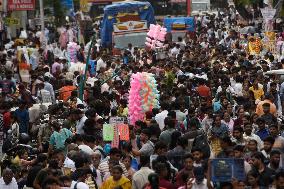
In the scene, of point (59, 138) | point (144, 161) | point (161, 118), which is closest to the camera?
point (144, 161)

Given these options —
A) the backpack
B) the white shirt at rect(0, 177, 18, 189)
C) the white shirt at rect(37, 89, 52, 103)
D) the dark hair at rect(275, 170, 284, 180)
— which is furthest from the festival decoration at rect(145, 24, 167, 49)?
the dark hair at rect(275, 170, 284, 180)

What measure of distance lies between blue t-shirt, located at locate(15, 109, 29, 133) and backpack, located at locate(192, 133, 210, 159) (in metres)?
5.65

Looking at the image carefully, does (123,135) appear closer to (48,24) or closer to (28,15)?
(48,24)

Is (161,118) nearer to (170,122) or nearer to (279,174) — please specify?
(170,122)

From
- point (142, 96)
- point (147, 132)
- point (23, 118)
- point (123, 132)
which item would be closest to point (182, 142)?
point (147, 132)

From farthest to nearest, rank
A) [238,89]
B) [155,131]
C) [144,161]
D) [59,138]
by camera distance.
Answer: [238,89] → [59,138] → [155,131] → [144,161]

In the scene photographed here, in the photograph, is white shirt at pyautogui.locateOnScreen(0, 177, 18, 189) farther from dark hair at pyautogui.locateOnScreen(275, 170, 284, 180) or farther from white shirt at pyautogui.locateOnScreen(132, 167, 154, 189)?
dark hair at pyautogui.locateOnScreen(275, 170, 284, 180)

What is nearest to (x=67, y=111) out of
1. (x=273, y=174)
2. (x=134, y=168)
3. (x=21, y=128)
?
(x=21, y=128)

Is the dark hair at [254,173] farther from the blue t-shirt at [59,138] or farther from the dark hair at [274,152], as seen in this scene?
the blue t-shirt at [59,138]

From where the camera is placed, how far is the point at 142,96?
2095 cm

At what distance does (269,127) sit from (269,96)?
144 inches

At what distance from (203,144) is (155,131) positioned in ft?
3.70

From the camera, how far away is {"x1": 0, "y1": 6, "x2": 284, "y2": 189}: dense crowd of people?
13.5 meters

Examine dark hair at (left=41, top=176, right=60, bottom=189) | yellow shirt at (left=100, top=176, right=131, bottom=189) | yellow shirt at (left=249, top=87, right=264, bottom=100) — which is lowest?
yellow shirt at (left=249, top=87, right=264, bottom=100)
